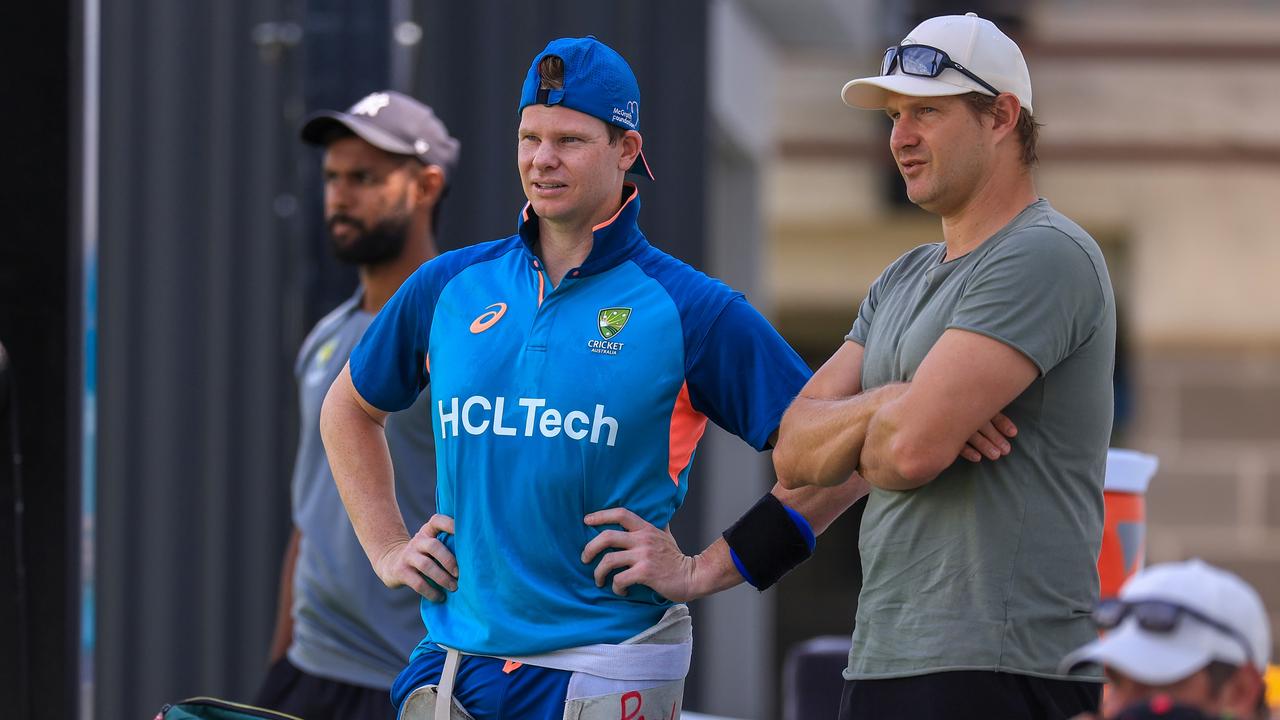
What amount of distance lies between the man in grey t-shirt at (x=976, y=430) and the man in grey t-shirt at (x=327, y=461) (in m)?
1.24

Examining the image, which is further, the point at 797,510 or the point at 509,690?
the point at 797,510

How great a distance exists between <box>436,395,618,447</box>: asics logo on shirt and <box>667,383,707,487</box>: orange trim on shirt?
126 mm

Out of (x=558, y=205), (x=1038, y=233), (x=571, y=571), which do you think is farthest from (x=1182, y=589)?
(x=558, y=205)

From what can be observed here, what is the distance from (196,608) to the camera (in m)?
5.79

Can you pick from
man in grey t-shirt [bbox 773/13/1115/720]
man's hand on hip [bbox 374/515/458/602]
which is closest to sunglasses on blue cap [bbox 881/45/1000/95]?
man in grey t-shirt [bbox 773/13/1115/720]

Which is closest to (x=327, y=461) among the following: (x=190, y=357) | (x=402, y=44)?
(x=402, y=44)

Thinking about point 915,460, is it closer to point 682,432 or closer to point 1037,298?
point 1037,298

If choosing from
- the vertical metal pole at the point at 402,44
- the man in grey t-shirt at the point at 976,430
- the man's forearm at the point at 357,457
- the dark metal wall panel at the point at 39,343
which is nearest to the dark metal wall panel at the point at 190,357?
the vertical metal pole at the point at 402,44

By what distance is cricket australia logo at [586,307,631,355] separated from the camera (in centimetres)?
281

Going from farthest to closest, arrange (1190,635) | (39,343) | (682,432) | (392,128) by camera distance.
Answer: (392,128)
(39,343)
(682,432)
(1190,635)

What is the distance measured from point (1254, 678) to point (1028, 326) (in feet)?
2.12

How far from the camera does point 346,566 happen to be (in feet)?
12.4

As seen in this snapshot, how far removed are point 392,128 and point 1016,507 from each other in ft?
6.48

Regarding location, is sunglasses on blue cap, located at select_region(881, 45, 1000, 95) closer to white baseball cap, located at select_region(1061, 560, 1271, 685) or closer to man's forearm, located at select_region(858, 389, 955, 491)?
man's forearm, located at select_region(858, 389, 955, 491)
